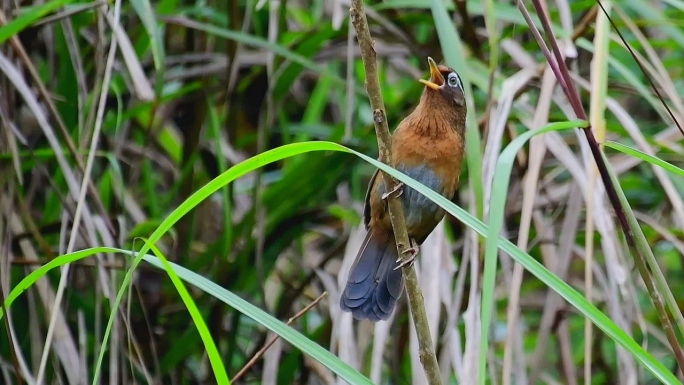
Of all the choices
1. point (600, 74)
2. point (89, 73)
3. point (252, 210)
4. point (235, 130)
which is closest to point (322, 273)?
point (252, 210)

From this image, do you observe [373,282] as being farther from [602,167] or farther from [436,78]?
[602,167]

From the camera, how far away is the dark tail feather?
7.08 feet

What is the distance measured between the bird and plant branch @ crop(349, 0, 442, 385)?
2.39ft

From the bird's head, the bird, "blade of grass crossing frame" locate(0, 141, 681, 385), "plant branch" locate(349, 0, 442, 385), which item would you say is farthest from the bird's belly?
"blade of grass crossing frame" locate(0, 141, 681, 385)

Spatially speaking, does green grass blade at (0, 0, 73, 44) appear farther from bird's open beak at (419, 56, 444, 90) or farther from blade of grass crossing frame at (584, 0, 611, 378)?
blade of grass crossing frame at (584, 0, 611, 378)

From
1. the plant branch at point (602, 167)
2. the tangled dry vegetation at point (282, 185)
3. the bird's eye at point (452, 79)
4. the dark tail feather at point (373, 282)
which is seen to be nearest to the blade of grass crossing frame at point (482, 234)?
the plant branch at point (602, 167)

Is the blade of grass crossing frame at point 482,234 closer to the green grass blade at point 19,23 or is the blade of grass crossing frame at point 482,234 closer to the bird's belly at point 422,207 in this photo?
the green grass blade at point 19,23

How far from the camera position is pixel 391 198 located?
59.2 inches

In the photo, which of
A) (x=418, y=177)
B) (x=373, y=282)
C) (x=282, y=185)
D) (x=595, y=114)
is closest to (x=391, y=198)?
(x=595, y=114)

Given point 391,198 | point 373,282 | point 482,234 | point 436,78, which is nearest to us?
point 482,234

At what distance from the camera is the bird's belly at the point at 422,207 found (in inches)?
90.7

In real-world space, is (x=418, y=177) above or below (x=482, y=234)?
above

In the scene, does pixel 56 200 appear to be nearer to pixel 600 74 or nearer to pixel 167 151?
pixel 167 151

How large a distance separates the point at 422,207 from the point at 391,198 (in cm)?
82
